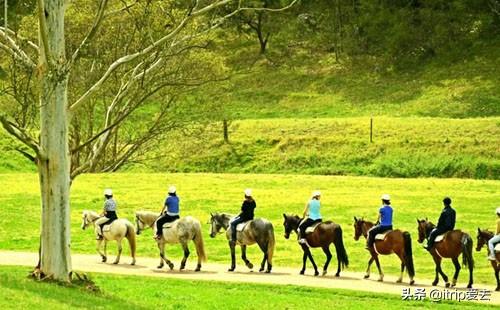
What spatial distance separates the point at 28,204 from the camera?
44.1m

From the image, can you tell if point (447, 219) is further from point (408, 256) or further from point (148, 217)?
point (148, 217)

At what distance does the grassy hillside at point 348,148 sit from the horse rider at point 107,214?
103 feet

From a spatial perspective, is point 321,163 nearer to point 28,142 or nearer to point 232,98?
point 232,98

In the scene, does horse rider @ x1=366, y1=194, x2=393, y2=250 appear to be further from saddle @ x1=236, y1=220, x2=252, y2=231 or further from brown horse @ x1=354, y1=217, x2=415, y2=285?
saddle @ x1=236, y1=220, x2=252, y2=231

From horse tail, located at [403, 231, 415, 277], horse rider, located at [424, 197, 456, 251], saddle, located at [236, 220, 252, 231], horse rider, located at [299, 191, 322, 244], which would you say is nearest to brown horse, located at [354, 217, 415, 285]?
horse tail, located at [403, 231, 415, 277]

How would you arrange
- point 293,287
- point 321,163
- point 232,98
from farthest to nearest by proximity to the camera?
1. point 232,98
2. point 321,163
3. point 293,287

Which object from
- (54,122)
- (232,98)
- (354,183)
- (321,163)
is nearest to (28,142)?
(54,122)

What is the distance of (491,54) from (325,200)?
44829 mm

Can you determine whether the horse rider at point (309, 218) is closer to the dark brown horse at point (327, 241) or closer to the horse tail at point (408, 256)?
the dark brown horse at point (327, 241)

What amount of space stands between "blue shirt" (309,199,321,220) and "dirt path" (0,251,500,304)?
71.1 inches

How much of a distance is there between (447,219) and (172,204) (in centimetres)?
853

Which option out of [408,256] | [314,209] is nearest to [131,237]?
[314,209]

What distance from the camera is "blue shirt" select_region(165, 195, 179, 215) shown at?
95.9 ft

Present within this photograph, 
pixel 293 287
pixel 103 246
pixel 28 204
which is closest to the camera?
pixel 293 287
